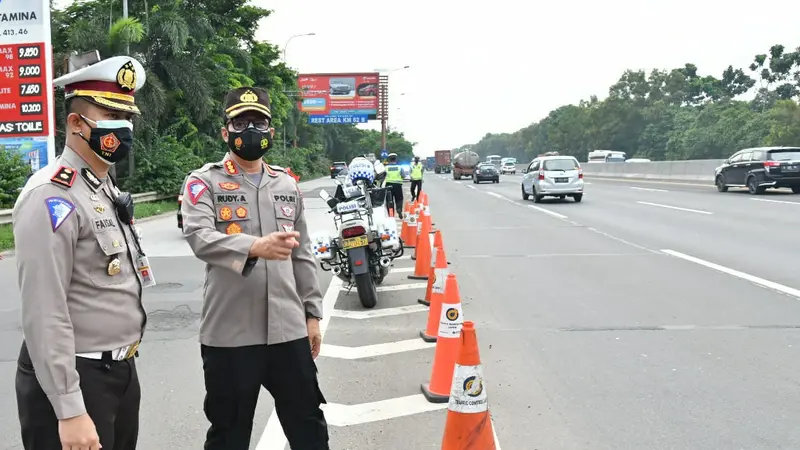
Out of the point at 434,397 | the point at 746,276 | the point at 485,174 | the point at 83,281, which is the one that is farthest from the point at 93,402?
the point at 485,174

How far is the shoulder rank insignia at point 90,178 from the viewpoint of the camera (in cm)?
242

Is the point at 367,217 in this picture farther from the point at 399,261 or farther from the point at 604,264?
the point at 604,264

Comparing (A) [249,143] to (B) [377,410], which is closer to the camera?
(A) [249,143]

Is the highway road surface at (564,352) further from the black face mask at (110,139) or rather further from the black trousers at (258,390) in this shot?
the black face mask at (110,139)

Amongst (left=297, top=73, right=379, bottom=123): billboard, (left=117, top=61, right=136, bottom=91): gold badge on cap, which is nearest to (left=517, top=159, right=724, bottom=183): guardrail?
(left=297, top=73, right=379, bottom=123): billboard

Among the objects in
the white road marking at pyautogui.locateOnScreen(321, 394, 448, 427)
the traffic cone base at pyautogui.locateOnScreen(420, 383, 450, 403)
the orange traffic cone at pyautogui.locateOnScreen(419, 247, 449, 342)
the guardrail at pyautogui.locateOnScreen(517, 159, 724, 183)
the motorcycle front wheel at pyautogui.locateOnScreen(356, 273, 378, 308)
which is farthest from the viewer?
the guardrail at pyautogui.locateOnScreen(517, 159, 724, 183)

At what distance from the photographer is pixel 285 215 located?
3.13 m

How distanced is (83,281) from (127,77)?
772mm

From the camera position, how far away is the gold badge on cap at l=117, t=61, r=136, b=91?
2.52m

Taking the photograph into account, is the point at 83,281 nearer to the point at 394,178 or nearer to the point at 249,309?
the point at 249,309

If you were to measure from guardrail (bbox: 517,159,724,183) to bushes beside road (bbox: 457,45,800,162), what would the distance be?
482 inches

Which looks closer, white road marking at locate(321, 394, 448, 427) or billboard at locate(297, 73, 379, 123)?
white road marking at locate(321, 394, 448, 427)

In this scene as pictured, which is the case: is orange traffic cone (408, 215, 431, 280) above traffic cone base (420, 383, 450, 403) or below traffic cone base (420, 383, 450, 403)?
above

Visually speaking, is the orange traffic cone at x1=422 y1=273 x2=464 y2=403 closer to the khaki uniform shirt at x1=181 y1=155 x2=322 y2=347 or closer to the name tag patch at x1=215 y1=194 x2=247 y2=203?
the khaki uniform shirt at x1=181 y1=155 x2=322 y2=347
